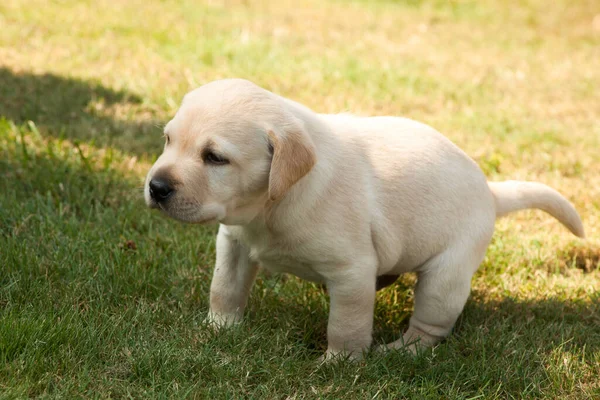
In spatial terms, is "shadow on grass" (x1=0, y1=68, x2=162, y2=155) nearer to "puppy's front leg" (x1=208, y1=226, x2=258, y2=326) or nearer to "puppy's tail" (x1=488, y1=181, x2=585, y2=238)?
"puppy's front leg" (x1=208, y1=226, x2=258, y2=326)

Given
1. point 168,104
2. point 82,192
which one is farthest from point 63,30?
point 82,192

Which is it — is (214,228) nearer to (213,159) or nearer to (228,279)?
(228,279)

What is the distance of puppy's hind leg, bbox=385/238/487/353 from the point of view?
3404mm

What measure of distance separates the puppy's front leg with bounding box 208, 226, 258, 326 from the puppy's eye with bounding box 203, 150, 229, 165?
0.59 metres

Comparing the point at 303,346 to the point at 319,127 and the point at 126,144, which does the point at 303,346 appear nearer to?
the point at 319,127

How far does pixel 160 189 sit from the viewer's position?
2.76m

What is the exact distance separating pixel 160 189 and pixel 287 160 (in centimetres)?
47

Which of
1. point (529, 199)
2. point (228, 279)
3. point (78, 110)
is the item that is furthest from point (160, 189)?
point (78, 110)

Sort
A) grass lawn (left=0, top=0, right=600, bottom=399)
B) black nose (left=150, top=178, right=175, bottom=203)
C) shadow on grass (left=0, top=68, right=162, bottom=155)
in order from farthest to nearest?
shadow on grass (left=0, top=68, right=162, bottom=155), grass lawn (left=0, top=0, right=600, bottom=399), black nose (left=150, top=178, right=175, bottom=203)

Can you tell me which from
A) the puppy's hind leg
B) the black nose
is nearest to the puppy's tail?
the puppy's hind leg

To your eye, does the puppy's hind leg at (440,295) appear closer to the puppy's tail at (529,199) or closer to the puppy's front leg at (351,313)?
the puppy's front leg at (351,313)

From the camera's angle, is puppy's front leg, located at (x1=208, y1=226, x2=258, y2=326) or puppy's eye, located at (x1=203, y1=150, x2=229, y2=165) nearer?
puppy's eye, located at (x1=203, y1=150, x2=229, y2=165)

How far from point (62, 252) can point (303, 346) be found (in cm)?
126

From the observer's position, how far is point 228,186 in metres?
2.83
